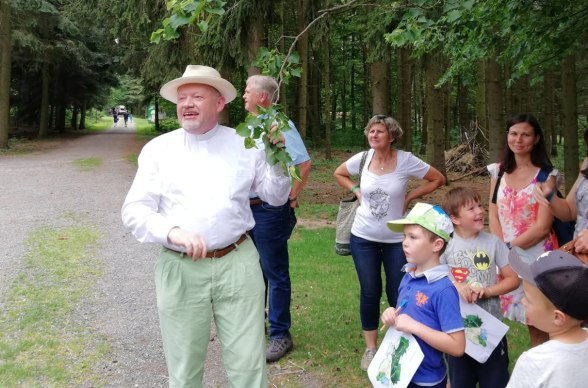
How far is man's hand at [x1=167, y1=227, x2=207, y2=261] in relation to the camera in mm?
2654

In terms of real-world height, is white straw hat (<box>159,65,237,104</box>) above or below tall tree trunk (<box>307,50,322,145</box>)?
below

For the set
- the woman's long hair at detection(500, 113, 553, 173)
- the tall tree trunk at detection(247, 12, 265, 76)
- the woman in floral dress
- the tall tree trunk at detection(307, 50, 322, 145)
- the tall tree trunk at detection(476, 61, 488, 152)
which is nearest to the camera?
the woman in floral dress

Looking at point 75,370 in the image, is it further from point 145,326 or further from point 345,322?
point 345,322

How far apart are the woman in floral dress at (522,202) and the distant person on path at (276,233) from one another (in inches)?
55.5

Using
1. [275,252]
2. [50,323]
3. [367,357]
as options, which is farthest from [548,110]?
[50,323]

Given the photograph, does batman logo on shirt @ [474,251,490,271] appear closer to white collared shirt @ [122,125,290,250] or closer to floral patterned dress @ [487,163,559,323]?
floral patterned dress @ [487,163,559,323]

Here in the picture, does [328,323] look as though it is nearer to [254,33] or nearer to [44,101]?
[254,33]

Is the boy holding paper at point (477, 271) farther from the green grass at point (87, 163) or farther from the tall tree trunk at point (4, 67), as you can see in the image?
the tall tree trunk at point (4, 67)

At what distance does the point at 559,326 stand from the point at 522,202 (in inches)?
67.5

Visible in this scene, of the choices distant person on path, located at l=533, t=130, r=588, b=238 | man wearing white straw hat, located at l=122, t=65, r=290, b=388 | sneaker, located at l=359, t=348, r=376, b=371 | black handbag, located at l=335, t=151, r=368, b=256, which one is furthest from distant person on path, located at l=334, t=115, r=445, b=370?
man wearing white straw hat, located at l=122, t=65, r=290, b=388

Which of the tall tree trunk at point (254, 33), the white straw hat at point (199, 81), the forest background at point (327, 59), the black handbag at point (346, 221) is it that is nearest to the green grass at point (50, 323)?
the forest background at point (327, 59)

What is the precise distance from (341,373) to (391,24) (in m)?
6.32

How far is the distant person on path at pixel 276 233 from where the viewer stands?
386 centimetres

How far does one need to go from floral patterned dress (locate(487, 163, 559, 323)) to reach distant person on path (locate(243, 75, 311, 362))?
142 centimetres
